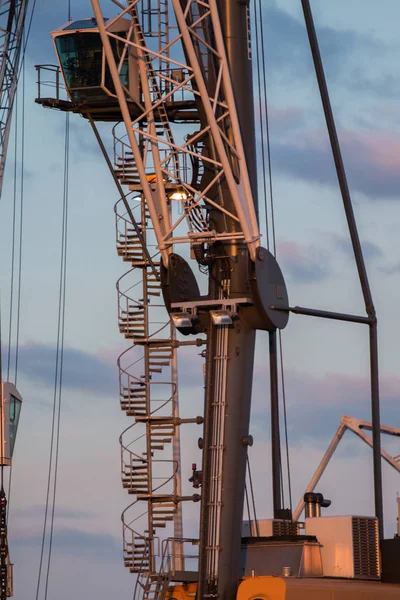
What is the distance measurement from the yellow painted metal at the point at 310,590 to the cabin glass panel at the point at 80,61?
1197 inches

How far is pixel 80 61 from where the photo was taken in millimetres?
66750

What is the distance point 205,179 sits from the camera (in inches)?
1949

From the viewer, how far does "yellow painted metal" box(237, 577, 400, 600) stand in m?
41.0

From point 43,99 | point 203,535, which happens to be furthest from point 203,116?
point 43,99

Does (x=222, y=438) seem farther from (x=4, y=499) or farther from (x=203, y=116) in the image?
(x=4, y=499)

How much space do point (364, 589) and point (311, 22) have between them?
2009cm

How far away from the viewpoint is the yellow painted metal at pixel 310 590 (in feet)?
135

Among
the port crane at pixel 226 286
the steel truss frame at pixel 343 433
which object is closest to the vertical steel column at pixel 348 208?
the port crane at pixel 226 286

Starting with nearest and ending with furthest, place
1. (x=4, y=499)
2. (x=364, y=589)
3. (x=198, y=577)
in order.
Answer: (x=364, y=589) → (x=198, y=577) → (x=4, y=499)

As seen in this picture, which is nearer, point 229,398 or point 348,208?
point 229,398

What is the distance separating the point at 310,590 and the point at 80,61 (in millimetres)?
32623

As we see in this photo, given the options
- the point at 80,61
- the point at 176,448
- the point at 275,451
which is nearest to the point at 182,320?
the point at 275,451

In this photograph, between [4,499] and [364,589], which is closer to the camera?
[364,589]

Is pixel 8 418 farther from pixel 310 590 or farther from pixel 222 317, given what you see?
pixel 310 590
